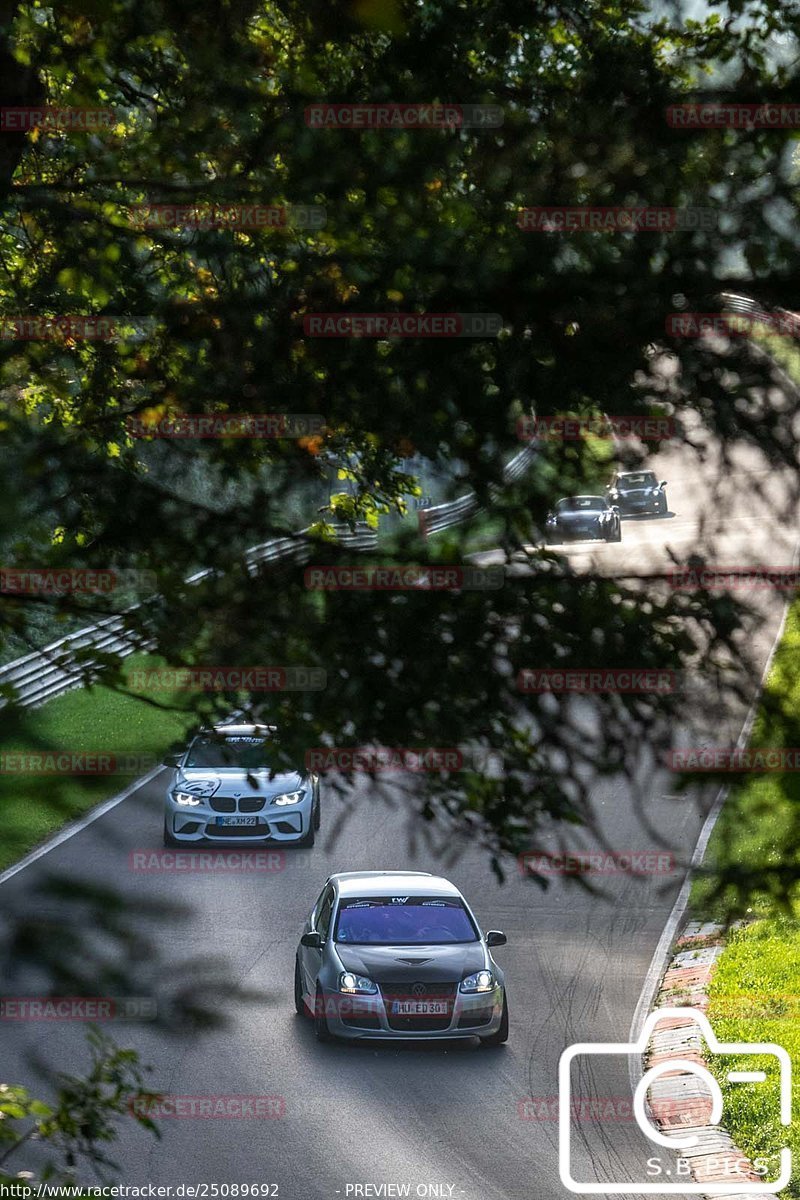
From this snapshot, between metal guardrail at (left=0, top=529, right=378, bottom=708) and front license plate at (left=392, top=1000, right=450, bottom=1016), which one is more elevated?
metal guardrail at (left=0, top=529, right=378, bottom=708)

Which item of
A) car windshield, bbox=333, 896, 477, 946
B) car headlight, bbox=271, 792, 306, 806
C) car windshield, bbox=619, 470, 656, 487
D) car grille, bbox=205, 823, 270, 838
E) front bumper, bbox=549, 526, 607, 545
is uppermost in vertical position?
car windshield, bbox=619, 470, 656, 487

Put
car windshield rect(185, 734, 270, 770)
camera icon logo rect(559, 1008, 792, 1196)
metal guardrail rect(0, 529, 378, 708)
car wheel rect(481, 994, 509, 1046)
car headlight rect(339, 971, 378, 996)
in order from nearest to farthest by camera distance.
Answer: metal guardrail rect(0, 529, 378, 708) < car windshield rect(185, 734, 270, 770) < camera icon logo rect(559, 1008, 792, 1196) < car headlight rect(339, 971, 378, 996) < car wheel rect(481, 994, 509, 1046)

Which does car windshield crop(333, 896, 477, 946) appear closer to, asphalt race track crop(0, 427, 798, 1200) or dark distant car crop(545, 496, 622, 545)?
asphalt race track crop(0, 427, 798, 1200)

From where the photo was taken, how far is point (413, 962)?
376 inches

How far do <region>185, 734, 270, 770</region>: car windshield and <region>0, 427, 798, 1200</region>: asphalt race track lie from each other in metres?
0.33

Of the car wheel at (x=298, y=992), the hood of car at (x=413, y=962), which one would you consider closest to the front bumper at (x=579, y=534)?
the hood of car at (x=413, y=962)

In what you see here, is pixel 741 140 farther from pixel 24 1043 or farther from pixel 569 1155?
pixel 569 1155

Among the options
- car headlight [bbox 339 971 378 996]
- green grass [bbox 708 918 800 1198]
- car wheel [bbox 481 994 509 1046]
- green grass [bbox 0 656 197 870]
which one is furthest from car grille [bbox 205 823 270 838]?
green grass [bbox 0 656 197 870]

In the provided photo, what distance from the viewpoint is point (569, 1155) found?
8.71m

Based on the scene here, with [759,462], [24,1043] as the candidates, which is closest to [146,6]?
[759,462]

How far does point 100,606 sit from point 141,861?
1479mm

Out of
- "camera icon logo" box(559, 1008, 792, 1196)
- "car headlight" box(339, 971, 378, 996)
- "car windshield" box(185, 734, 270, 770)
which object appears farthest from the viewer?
"car headlight" box(339, 971, 378, 996)

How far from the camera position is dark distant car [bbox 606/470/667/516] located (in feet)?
11.5

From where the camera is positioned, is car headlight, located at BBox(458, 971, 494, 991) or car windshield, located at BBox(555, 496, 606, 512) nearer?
car windshield, located at BBox(555, 496, 606, 512)
